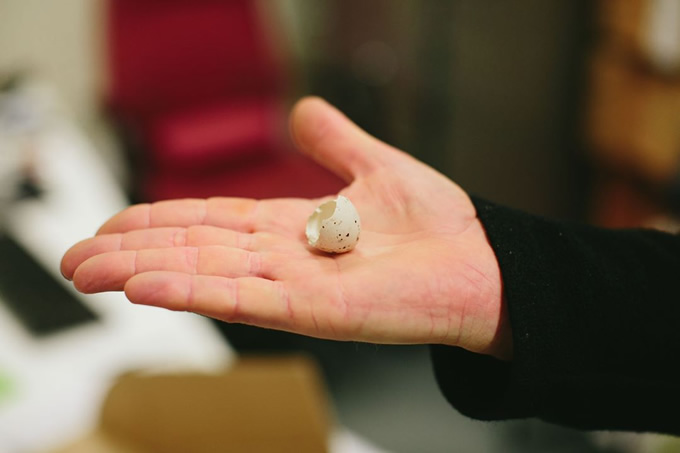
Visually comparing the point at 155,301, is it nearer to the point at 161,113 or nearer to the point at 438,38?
the point at 161,113

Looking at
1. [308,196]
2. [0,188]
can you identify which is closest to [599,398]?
[308,196]

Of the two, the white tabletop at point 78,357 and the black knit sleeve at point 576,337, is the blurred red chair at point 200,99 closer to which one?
the white tabletop at point 78,357

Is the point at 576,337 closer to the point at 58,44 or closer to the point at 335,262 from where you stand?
the point at 335,262

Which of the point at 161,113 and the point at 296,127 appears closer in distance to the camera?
the point at 296,127

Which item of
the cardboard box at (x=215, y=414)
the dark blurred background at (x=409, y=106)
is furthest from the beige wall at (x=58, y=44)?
the cardboard box at (x=215, y=414)

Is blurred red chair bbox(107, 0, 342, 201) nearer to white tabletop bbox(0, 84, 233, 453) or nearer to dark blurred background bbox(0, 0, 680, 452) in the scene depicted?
dark blurred background bbox(0, 0, 680, 452)

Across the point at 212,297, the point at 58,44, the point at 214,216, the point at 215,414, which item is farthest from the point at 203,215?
the point at 58,44

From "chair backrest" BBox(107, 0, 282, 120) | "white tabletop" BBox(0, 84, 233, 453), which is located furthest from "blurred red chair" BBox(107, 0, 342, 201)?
"white tabletop" BBox(0, 84, 233, 453)

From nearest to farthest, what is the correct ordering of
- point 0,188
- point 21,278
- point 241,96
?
1. point 21,278
2. point 0,188
3. point 241,96
